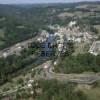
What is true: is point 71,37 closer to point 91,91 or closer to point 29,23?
point 29,23

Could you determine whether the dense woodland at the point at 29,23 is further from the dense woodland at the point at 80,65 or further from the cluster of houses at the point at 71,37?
the dense woodland at the point at 80,65

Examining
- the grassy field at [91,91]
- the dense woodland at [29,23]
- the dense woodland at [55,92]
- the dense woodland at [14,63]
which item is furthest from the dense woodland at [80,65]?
the dense woodland at [29,23]

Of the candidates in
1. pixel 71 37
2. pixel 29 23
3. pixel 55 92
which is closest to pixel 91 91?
pixel 55 92

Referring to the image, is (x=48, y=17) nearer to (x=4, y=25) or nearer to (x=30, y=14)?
(x=30, y=14)

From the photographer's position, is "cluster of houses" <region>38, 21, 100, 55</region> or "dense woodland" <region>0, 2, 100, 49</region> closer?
"cluster of houses" <region>38, 21, 100, 55</region>

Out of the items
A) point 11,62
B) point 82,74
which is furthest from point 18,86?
point 11,62

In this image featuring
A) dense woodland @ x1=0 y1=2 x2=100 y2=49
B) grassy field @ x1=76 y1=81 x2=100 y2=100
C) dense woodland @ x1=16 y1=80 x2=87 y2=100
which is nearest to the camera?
dense woodland @ x1=16 y1=80 x2=87 y2=100

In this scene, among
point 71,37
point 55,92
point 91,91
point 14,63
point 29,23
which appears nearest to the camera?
point 55,92

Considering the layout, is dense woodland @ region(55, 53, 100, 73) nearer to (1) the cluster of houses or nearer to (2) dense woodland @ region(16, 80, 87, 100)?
(2) dense woodland @ region(16, 80, 87, 100)

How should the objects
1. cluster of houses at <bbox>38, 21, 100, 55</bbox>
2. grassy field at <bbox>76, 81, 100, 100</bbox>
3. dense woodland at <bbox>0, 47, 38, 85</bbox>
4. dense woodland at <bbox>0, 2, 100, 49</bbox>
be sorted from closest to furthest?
grassy field at <bbox>76, 81, 100, 100</bbox> → dense woodland at <bbox>0, 47, 38, 85</bbox> → cluster of houses at <bbox>38, 21, 100, 55</bbox> → dense woodland at <bbox>0, 2, 100, 49</bbox>

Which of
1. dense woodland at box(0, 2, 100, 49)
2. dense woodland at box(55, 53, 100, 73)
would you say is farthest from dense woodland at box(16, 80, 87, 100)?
dense woodland at box(0, 2, 100, 49)

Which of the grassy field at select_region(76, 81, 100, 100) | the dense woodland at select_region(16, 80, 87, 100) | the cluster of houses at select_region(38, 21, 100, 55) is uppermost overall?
the dense woodland at select_region(16, 80, 87, 100)
